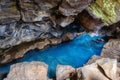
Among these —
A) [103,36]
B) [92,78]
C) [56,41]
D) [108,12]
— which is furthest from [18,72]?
[103,36]

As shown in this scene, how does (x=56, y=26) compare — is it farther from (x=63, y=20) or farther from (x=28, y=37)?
(x=28, y=37)

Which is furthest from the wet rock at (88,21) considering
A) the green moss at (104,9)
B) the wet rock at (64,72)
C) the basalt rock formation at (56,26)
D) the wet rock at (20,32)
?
the wet rock at (64,72)

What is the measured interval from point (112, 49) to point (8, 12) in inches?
224

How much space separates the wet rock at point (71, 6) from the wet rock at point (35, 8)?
1.07 feet

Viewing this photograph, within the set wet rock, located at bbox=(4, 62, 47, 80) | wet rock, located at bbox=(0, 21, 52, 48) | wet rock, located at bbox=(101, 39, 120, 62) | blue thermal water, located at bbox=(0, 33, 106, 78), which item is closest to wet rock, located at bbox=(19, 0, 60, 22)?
wet rock, located at bbox=(0, 21, 52, 48)

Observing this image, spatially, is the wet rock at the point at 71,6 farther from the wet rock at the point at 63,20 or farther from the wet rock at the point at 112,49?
the wet rock at the point at 112,49

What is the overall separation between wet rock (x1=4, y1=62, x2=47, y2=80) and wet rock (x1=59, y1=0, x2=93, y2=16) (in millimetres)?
2431

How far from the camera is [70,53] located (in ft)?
35.2

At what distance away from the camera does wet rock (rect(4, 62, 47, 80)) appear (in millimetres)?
7465

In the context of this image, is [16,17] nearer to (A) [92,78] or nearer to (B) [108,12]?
(A) [92,78]

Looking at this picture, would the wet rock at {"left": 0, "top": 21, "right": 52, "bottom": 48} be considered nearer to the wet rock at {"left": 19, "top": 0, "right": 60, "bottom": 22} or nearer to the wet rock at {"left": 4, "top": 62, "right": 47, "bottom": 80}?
the wet rock at {"left": 19, "top": 0, "right": 60, "bottom": 22}

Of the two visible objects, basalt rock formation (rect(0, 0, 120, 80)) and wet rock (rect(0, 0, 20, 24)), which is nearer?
wet rock (rect(0, 0, 20, 24))

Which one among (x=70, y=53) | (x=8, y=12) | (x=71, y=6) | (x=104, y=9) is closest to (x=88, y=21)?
(x=104, y=9)

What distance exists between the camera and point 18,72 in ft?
25.1
